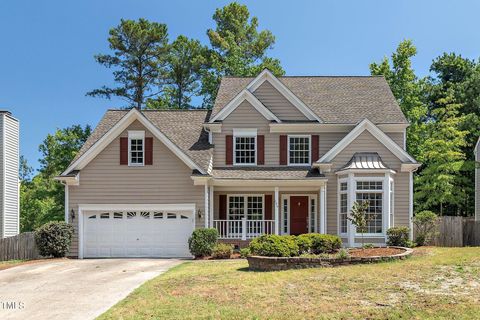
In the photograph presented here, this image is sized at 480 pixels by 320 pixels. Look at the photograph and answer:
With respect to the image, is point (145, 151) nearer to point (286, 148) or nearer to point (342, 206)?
point (286, 148)

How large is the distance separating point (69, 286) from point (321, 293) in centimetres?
710

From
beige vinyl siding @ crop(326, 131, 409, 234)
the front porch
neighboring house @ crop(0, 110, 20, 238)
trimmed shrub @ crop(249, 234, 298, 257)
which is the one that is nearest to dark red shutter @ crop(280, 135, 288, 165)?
the front porch

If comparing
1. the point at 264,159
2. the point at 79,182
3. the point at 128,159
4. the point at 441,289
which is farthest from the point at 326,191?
the point at 441,289

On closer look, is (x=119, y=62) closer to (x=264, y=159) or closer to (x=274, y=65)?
(x=274, y=65)

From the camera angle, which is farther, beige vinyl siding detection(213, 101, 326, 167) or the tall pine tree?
the tall pine tree

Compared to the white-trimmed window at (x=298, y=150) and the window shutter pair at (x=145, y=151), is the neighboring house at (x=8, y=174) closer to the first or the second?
the window shutter pair at (x=145, y=151)

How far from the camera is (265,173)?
2584 centimetres

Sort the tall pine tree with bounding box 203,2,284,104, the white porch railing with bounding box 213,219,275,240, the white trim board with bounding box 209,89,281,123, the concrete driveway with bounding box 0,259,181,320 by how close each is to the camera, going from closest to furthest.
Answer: the concrete driveway with bounding box 0,259,181,320
the white porch railing with bounding box 213,219,275,240
the white trim board with bounding box 209,89,281,123
the tall pine tree with bounding box 203,2,284,104

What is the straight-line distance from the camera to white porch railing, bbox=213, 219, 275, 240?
25359mm

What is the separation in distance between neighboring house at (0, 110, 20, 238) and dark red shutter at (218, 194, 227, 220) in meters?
12.3

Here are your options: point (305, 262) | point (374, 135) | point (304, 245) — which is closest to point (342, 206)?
point (374, 135)

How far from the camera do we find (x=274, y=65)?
44062mm

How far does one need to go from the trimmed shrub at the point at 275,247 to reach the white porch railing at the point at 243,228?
738cm

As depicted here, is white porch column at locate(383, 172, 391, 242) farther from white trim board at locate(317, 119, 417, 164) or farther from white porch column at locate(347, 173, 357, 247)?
white trim board at locate(317, 119, 417, 164)
